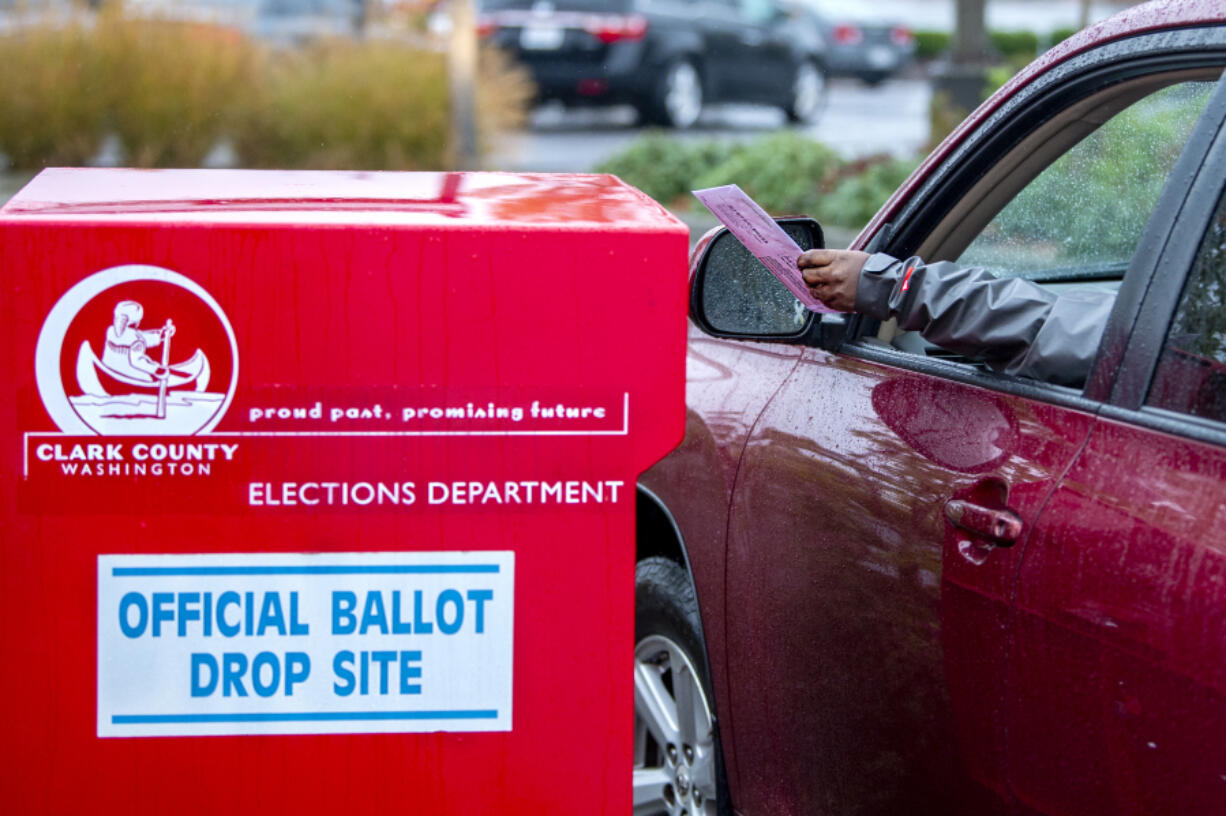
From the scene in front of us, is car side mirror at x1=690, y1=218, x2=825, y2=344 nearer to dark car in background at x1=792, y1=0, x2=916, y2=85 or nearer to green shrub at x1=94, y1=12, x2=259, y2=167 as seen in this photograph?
green shrub at x1=94, y1=12, x2=259, y2=167

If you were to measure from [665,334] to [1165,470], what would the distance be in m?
0.70

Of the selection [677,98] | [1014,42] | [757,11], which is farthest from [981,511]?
[1014,42]

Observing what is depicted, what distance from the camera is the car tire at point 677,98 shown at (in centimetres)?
→ 1833

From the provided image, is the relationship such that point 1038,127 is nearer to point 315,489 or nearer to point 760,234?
point 760,234

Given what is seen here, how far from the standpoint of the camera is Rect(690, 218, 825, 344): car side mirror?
282cm

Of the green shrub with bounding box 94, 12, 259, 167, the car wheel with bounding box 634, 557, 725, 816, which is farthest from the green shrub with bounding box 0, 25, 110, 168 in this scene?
the car wheel with bounding box 634, 557, 725, 816

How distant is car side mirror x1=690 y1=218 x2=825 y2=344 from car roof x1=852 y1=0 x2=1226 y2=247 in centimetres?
19

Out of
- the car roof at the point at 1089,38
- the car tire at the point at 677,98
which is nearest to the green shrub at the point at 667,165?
the car tire at the point at 677,98

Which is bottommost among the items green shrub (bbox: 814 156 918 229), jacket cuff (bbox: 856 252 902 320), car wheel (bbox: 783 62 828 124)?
green shrub (bbox: 814 156 918 229)

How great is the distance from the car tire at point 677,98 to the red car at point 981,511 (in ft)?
50.7

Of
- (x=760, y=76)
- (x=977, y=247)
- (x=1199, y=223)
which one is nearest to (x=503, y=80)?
(x=760, y=76)

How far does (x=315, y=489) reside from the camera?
6.86 feet

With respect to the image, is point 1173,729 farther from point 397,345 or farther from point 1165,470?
point 397,345

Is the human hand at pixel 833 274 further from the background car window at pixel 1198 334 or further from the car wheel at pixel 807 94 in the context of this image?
the car wheel at pixel 807 94
